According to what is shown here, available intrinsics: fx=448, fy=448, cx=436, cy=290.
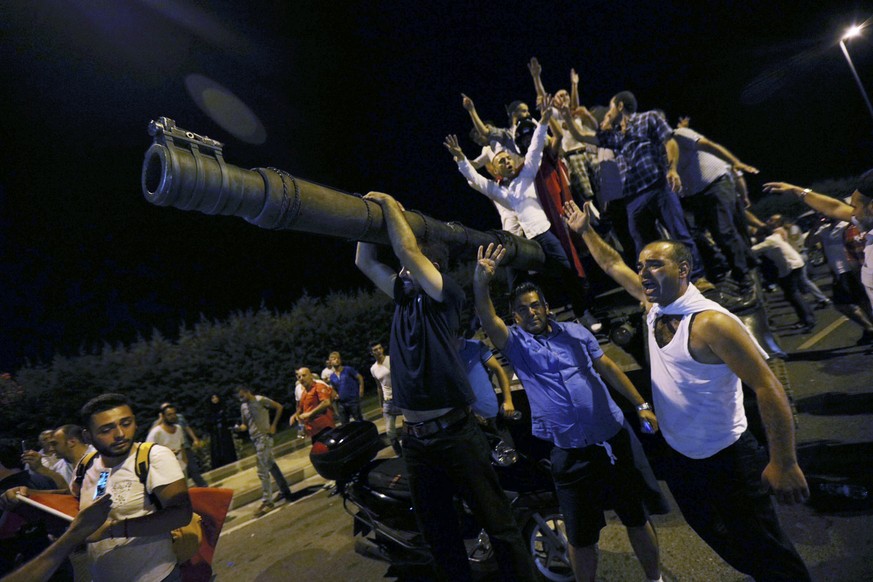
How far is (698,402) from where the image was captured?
7.11 feet

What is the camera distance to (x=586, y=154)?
7309mm

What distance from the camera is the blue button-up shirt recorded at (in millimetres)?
2648

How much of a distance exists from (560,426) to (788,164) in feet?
136

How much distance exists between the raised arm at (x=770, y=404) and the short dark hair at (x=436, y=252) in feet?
5.07

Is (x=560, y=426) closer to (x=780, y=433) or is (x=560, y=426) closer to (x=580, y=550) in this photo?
(x=580, y=550)

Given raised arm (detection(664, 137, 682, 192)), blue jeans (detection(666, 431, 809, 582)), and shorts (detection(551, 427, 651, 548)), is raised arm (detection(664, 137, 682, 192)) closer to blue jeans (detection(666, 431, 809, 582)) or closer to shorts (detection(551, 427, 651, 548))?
shorts (detection(551, 427, 651, 548))

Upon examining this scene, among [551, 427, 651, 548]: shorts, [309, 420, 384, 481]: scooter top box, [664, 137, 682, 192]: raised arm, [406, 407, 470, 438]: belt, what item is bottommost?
[551, 427, 651, 548]: shorts

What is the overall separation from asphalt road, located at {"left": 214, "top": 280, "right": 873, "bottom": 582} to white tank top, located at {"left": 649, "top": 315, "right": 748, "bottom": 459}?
1.34m

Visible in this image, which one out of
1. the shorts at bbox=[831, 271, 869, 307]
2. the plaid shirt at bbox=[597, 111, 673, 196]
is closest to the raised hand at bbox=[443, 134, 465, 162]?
the plaid shirt at bbox=[597, 111, 673, 196]

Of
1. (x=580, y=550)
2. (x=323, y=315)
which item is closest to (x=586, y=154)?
(x=580, y=550)

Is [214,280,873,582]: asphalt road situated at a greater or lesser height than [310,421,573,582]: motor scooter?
lesser

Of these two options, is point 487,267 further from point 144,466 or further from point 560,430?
point 144,466

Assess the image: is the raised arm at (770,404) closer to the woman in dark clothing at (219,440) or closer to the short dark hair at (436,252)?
the short dark hair at (436,252)

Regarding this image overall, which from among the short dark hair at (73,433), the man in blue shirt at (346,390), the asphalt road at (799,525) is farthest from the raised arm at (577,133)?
the man in blue shirt at (346,390)
